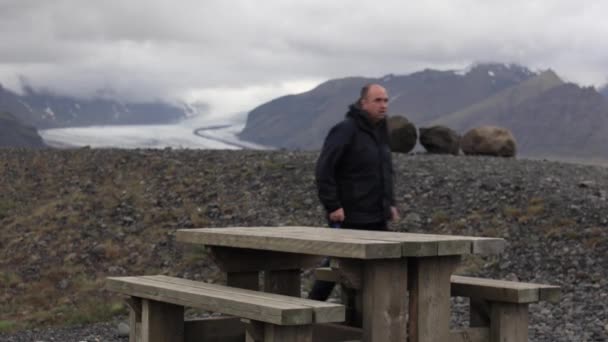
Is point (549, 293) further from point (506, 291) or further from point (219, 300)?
point (219, 300)

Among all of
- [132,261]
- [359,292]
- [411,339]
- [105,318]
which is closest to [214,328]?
[359,292]

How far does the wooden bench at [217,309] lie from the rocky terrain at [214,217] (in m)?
3.99

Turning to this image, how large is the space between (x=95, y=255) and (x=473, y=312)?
1044cm

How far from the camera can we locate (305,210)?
18125mm

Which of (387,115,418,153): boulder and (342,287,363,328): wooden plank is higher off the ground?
(387,115,418,153): boulder

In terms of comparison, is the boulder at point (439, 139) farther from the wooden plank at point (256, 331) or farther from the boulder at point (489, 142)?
the wooden plank at point (256, 331)

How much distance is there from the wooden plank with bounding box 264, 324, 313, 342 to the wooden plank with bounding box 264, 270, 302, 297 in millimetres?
1892

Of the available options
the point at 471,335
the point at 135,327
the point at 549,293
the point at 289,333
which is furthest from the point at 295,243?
the point at 549,293

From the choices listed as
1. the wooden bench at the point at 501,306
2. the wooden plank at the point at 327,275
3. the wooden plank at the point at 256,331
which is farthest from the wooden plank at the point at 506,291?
the wooden plank at the point at 256,331

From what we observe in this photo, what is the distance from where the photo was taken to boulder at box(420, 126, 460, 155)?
3047cm

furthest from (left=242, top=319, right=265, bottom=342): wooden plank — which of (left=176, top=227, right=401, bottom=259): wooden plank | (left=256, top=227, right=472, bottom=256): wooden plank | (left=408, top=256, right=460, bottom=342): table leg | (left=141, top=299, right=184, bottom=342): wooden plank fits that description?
(left=141, top=299, right=184, bottom=342): wooden plank

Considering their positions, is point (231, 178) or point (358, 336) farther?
point (231, 178)

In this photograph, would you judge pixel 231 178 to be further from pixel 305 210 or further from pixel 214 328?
pixel 214 328

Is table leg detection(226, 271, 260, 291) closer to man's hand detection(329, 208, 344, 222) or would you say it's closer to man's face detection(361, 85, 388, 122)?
man's hand detection(329, 208, 344, 222)
